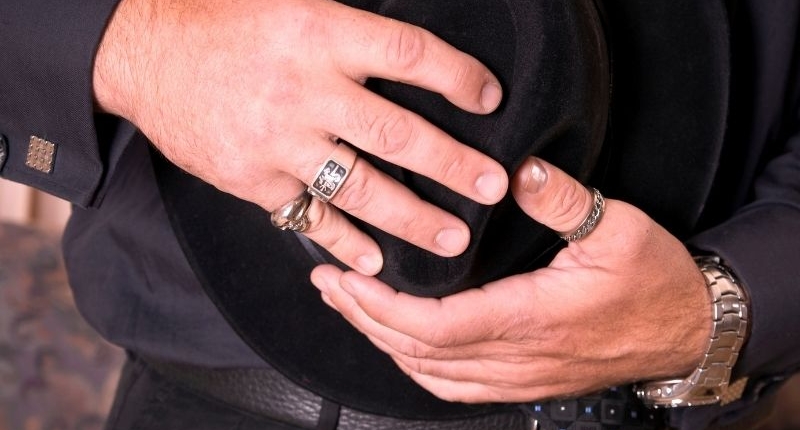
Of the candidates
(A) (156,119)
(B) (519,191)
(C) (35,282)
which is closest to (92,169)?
(A) (156,119)

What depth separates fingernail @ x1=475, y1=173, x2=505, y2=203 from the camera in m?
0.71

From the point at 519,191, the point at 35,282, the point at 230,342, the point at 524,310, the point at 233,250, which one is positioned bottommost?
the point at 35,282

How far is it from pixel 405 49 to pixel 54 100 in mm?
338

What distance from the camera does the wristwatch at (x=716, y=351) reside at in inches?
35.3

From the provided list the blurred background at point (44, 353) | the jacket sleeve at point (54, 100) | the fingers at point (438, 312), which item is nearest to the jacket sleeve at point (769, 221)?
the fingers at point (438, 312)

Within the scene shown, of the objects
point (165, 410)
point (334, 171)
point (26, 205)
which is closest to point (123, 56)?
point (334, 171)

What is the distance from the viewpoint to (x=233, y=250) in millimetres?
953

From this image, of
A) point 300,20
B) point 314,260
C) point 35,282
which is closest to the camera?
point 300,20

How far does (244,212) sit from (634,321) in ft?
1.30

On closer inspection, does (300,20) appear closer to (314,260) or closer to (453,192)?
(453,192)

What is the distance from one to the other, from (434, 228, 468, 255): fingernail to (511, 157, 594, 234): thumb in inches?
2.2

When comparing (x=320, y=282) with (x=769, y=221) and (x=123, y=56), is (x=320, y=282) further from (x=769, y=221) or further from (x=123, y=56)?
(x=769, y=221)

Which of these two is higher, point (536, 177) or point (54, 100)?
point (536, 177)

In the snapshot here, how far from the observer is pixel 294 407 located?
97 cm
